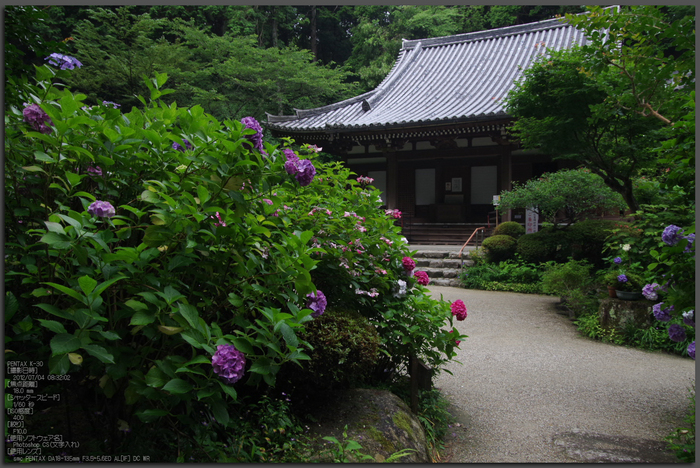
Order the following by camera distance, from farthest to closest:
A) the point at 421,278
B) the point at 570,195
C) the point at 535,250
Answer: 1. the point at 535,250
2. the point at 570,195
3. the point at 421,278

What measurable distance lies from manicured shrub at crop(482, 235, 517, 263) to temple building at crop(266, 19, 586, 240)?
236 cm

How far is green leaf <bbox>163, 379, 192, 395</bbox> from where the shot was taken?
136 cm

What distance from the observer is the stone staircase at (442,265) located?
9373 millimetres

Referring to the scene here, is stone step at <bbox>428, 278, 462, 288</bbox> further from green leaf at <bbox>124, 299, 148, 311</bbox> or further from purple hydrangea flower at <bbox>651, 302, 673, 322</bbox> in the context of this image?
green leaf at <bbox>124, 299, 148, 311</bbox>

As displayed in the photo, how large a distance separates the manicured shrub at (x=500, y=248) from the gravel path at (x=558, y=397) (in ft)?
12.6

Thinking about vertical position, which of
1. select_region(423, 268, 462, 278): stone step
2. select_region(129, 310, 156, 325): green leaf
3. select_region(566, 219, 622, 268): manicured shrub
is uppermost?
select_region(129, 310, 156, 325): green leaf

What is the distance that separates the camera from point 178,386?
1385mm

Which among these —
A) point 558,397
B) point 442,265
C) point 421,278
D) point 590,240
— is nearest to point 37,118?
point 421,278

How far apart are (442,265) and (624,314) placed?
16.4ft

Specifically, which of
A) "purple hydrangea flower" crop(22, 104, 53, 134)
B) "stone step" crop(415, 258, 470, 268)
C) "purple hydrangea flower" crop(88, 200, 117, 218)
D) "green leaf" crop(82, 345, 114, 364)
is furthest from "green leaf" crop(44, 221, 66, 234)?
"stone step" crop(415, 258, 470, 268)

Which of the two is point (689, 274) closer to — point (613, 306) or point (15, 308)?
point (15, 308)

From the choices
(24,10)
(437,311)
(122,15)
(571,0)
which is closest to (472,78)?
(571,0)

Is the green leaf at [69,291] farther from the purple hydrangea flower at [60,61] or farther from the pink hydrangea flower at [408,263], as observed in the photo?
the pink hydrangea flower at [408,263]

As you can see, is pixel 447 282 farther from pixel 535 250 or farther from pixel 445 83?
pixel 445 83
